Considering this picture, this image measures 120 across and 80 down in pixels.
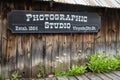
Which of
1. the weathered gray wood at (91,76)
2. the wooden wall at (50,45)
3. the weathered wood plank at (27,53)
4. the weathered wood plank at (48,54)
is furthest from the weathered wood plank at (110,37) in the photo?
the weathered wood plank at (27,53)

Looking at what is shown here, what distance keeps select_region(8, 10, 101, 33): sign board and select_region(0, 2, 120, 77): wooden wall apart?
0.15 metres

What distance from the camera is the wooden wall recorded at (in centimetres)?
681

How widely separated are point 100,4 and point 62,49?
1697 millimetres

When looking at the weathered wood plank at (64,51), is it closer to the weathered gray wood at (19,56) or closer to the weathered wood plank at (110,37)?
the weathered gray wood at (19,56)

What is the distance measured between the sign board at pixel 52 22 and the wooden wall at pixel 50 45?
15 centimetres

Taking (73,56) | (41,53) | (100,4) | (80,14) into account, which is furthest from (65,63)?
(100,4)

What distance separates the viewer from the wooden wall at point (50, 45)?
268 inches

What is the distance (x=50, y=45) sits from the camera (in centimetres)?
736

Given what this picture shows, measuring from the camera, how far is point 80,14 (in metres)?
7.58

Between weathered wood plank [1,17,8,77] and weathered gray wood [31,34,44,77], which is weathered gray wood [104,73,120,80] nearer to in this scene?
weathered gray wood [31,34,44,77]

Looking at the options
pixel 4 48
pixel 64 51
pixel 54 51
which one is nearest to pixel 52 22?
pixel 54 51

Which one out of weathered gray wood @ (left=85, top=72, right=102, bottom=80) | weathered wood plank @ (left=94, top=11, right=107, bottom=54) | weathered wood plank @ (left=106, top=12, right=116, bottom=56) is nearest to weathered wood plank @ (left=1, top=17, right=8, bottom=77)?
weathered gray wood @ (left=85, top=72, right=102, bottom=80)

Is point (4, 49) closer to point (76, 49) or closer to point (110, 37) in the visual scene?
point (76, 49)

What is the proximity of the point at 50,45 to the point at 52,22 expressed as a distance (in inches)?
26.2
